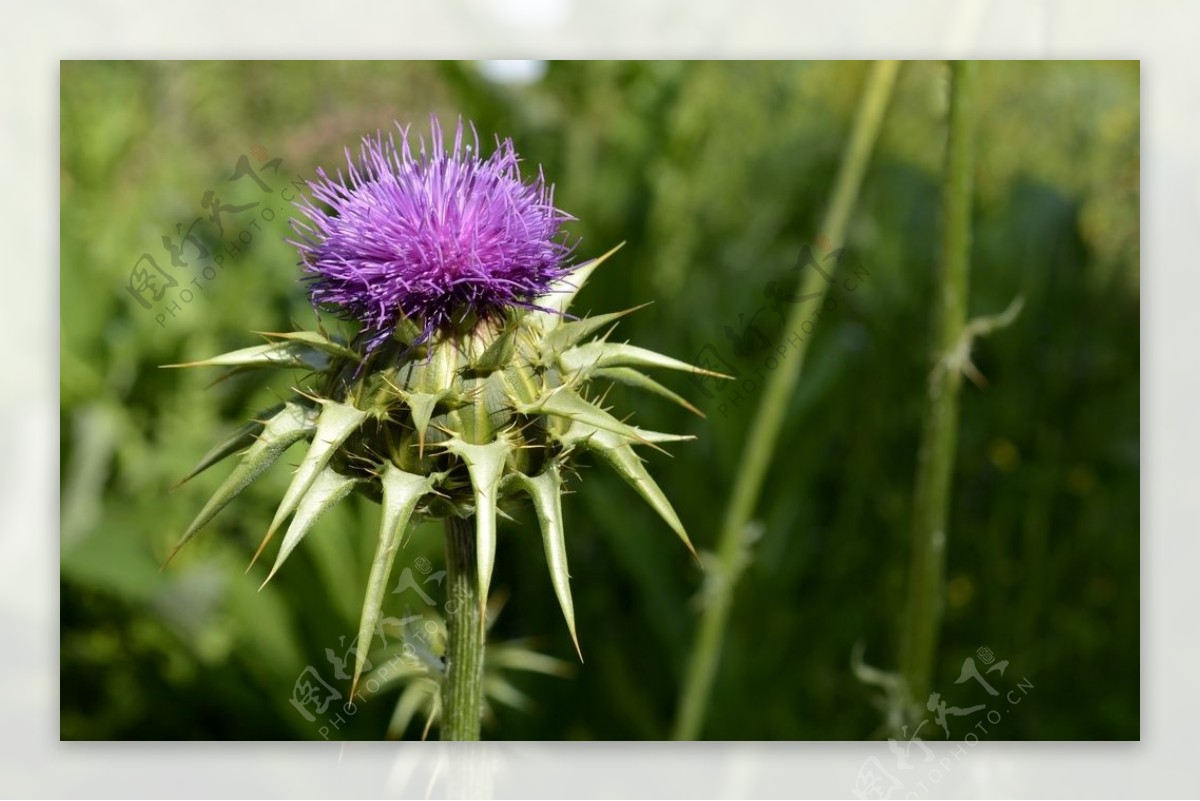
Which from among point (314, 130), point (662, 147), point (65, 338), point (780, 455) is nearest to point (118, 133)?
point (65, 338)

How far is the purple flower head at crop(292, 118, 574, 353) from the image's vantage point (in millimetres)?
1586

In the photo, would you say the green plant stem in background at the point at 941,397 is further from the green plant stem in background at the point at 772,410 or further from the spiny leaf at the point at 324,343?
the spiny leaf at the point at 324,343

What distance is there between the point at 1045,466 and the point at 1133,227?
0.77m

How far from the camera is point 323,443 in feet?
4.93

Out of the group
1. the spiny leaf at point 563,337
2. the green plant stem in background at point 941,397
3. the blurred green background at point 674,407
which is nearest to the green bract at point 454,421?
the spiny leaf at point 563,337

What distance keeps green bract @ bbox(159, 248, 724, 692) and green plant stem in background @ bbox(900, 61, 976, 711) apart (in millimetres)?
850

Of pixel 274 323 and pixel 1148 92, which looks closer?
pixel 1148 92

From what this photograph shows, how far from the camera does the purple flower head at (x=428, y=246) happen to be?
1586 millimetres

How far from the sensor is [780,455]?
3654mm

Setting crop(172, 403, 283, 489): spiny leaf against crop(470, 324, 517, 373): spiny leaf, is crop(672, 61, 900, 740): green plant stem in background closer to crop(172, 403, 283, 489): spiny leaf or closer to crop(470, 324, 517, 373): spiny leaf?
crop(470, 324, 517, 373): spiny leaf

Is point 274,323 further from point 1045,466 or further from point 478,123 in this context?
point 1045,466

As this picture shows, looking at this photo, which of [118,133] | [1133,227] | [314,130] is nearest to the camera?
[314,130]

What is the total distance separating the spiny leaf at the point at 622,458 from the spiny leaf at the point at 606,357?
0.09 m

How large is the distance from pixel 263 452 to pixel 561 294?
480 millimetres
